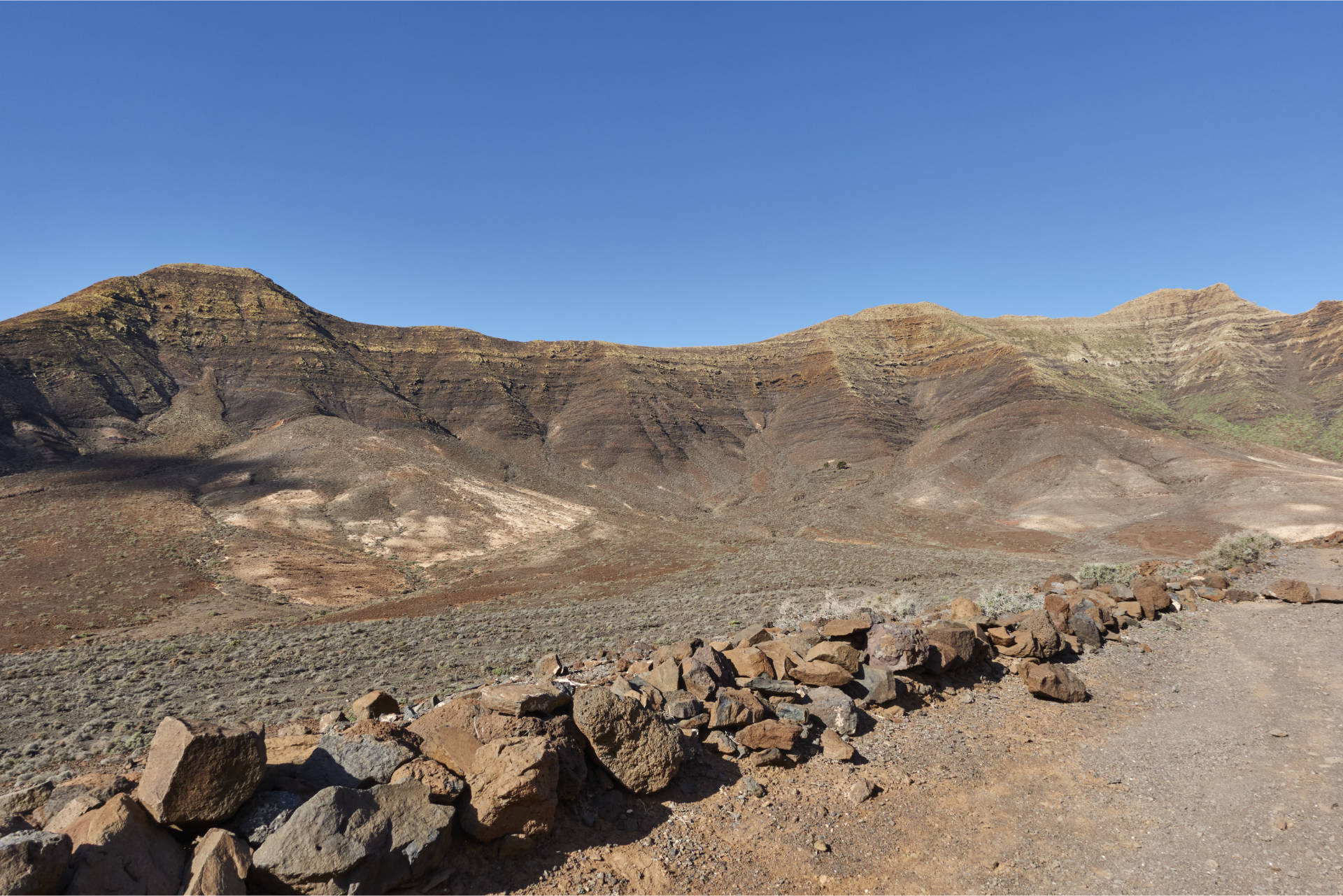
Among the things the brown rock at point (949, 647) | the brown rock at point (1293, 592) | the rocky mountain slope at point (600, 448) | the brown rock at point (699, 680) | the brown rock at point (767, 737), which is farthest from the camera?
the rocky mountain slope at point (600, 448)

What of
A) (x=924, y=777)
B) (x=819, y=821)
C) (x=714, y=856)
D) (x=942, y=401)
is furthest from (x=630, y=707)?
(x=942, y=401)

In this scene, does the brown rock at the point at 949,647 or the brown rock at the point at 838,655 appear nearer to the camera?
the brown rock at the point at 838,655

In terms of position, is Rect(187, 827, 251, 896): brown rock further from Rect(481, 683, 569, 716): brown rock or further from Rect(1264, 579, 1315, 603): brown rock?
Rect(1264, 579, 1315, 603): brown rock

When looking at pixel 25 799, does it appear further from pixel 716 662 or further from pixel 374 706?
pixel 716 662

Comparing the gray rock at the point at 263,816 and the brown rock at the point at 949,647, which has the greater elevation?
the gray rock at the point at 263,816

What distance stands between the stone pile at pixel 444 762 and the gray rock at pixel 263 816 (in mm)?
11

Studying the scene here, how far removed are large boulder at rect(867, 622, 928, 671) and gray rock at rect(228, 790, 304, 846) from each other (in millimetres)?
7048

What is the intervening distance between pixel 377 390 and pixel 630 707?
245 feet

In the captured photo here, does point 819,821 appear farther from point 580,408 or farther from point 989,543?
point 580,408

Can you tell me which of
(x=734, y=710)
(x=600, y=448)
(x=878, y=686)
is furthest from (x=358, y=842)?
(x=600, y=448)

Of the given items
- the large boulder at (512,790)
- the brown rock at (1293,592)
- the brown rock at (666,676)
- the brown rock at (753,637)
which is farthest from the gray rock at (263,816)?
the brown rock at (1293,592)

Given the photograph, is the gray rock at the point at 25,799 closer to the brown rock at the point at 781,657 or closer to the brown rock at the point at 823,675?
the brown rock at the point at 781,657

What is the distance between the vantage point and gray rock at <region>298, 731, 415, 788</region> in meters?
4.76

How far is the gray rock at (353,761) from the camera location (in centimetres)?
476
